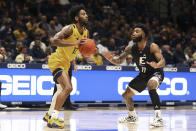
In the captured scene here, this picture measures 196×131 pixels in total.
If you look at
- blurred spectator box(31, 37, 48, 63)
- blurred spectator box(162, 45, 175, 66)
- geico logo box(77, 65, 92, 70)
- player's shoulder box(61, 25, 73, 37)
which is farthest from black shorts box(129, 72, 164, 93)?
blurred spectator box(162, 45, 175, 66)

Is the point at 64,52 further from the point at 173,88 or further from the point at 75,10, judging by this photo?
the point at 173,88

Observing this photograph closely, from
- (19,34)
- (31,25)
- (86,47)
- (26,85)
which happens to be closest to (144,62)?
(86,47)

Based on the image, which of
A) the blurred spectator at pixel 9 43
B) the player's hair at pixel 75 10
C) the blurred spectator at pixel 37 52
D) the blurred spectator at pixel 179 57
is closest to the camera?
the player's hair at pixel 75 10

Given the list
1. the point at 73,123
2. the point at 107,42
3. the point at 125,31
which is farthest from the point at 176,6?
the point at 73,123

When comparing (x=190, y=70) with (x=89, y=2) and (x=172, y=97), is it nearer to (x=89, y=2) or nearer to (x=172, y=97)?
(x=172, y=97)

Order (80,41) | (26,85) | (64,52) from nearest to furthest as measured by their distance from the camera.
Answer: (80,41) → (64,52) → (26,85)

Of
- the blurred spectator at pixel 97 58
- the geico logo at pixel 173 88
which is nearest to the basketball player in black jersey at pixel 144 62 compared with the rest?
the geico logo at pixel 173 88

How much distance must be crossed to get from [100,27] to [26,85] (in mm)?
6421

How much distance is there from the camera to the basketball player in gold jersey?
755cm

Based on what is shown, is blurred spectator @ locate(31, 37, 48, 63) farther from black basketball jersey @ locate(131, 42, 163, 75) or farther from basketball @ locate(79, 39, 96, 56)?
basketball @ locate(79, 39, 96, 56)

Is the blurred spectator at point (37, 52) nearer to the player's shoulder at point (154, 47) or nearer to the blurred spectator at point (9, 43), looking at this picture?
the blurred spectator at point (9, 43)

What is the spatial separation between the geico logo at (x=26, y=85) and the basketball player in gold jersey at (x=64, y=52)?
4022mm

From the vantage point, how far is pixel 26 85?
12078 mm

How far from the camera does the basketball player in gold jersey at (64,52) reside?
755 cm
